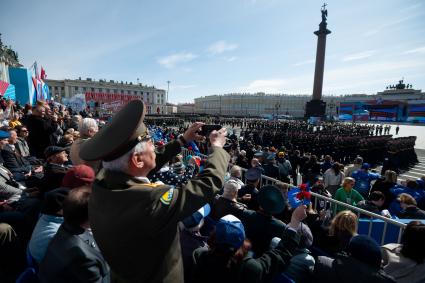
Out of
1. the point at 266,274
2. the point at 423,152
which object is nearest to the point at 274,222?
the point at 266,274

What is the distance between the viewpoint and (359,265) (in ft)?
6.04

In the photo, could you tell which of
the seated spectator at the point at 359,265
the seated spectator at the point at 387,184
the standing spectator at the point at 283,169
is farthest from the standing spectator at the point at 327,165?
the seated spectator at the point at 359,265

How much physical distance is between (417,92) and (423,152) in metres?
76.6

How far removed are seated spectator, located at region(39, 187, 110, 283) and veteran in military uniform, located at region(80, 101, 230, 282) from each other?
1.12 feet

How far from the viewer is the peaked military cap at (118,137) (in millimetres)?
1153

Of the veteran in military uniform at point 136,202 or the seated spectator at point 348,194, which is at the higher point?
the veteran in military uniform at point 136,202

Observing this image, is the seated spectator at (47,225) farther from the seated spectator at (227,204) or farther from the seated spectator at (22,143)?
the seated spectator at (22,143)

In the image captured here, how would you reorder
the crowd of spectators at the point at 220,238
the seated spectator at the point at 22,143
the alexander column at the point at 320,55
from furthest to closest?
the alexander column at the point at 320,55 → the seated spectator at the point at 22,143 → the crowd of spectators at the point at 220,238

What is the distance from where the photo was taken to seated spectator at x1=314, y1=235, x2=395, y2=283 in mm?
1779

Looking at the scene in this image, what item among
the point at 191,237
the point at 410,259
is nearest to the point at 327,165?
the point at 410,259

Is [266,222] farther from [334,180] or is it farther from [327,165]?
[327,165]

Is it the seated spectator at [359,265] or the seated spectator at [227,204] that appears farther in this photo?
the seated spectator at [227,204]

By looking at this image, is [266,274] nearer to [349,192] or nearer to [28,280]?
[28,280]

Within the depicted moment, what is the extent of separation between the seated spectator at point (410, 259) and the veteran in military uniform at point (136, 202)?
1917mm
